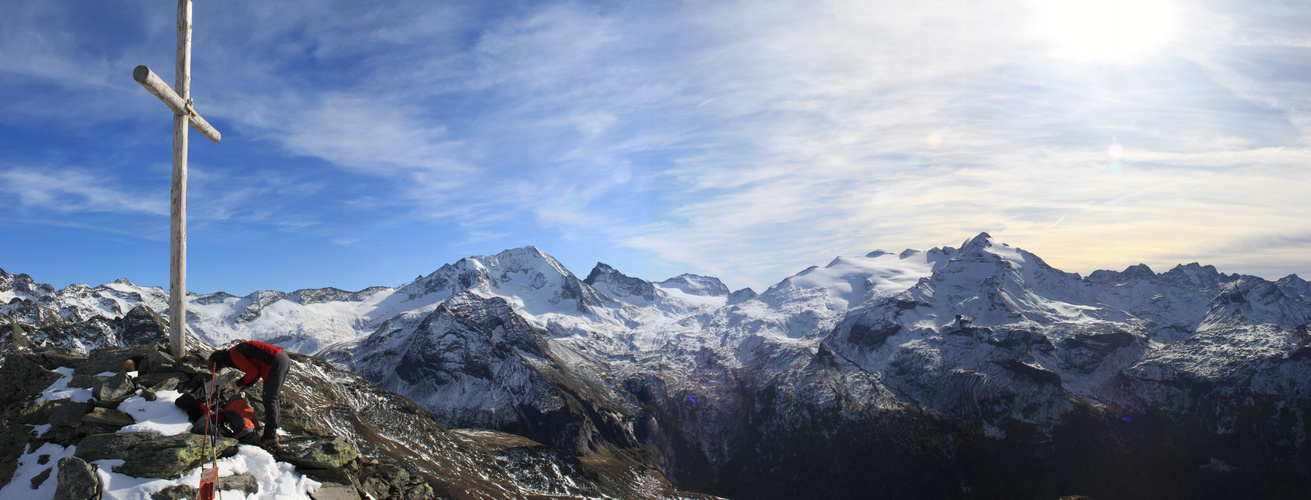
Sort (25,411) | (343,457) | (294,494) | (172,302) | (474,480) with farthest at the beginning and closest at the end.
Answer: (474,480) → (172,302) → (343,457) → (25,411) → (294,494)

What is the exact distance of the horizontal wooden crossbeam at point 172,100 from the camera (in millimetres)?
20234

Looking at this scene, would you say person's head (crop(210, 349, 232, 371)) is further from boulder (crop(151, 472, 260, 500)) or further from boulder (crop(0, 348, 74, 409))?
boulder (crop(0, 348, 74, 409))

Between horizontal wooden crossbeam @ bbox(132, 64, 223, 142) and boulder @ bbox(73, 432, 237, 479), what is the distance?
11891 millimetres

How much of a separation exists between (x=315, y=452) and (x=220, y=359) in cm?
529

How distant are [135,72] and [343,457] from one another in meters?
15.6

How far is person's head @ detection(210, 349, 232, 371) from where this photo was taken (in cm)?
2191

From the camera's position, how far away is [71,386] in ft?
73.1

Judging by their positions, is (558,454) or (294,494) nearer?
(294,494)

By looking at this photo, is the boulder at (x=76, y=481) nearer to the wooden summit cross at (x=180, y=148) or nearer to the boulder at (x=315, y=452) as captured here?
the boulder at (x=315, y=452)

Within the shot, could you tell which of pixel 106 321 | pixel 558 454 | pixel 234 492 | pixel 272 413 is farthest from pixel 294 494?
pixel 106 321

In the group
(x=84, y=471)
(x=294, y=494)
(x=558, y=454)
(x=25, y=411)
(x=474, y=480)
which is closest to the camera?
(x=84, y=471)

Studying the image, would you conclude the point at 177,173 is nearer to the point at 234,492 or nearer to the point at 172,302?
the point at 172,302

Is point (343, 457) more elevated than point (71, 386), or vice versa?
point (71, 386)

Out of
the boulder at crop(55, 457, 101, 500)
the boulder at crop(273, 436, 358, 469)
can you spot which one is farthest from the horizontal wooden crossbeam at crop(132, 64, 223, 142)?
the boulder at crop(273, 436, 358, 469)
